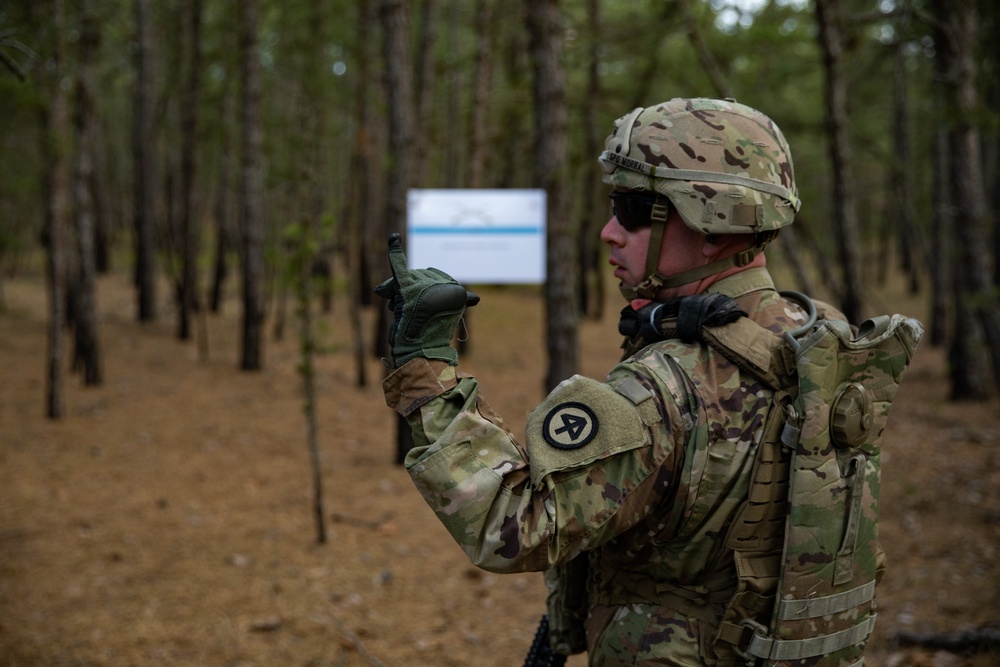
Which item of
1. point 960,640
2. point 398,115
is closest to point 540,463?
point 960,640

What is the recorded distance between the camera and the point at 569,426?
171cm

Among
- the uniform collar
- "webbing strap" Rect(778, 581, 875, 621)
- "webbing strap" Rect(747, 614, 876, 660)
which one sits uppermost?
the uniform collar

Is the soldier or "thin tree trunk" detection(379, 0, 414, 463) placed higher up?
"thin tree trunk" detection(379, 0, 414, 463)

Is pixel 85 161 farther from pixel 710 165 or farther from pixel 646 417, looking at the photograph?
pixel 646 417

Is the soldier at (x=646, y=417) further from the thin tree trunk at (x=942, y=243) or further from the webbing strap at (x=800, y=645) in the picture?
the thin tree trunk at (x=942, y=243)

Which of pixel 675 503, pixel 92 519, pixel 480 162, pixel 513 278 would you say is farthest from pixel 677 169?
pixel 480 162

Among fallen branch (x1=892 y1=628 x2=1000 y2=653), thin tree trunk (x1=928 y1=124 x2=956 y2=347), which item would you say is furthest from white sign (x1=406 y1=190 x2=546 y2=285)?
thin tree trunk (x1=928 y1=124 x2=956 y2=347)

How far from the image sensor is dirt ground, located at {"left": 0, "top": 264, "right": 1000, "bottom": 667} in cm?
485

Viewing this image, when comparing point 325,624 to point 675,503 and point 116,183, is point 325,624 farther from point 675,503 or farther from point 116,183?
point 116,183

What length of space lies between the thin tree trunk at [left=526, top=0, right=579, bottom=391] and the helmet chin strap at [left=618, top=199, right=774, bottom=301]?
478cm

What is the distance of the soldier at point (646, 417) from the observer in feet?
5.52

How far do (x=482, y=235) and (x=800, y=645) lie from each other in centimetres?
602

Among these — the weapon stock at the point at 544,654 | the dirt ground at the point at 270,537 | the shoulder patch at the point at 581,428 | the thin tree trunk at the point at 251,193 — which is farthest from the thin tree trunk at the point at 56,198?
the shoulder patch at the point at 581,428

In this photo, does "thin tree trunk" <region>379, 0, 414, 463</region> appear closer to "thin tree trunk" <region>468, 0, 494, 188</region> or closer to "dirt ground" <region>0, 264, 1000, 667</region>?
"dirt ground" <region>0, 264, 1000, 667</region>
